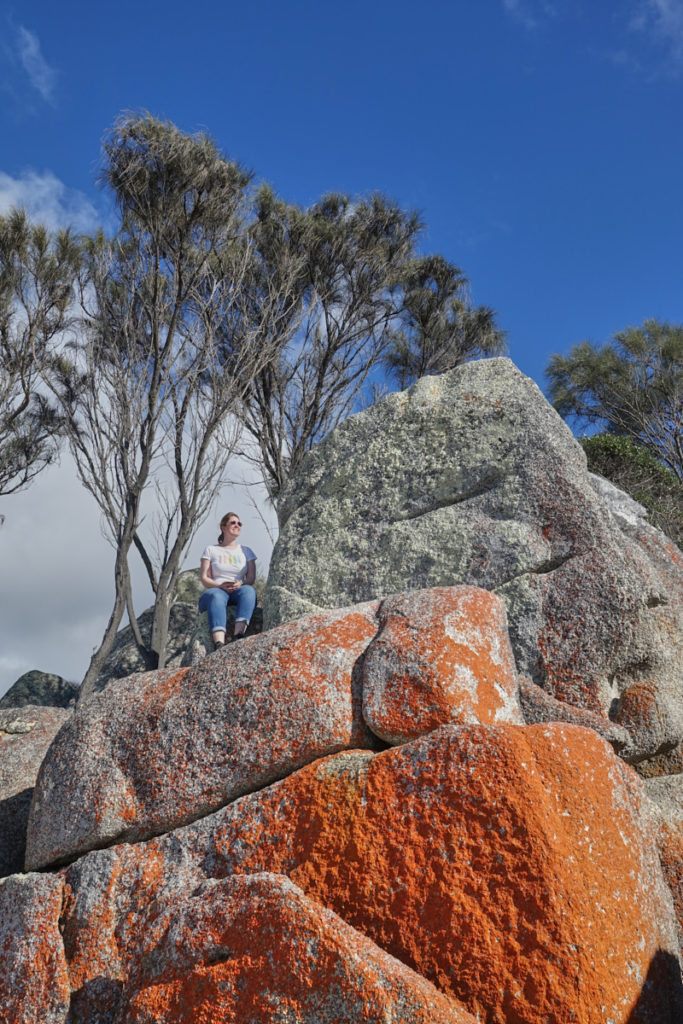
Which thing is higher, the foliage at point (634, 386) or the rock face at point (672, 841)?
the foliage at point (634, 386)

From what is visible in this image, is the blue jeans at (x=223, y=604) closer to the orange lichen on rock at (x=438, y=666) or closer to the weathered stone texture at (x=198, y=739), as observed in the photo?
the weathered stone texture at (x=198, y=739)

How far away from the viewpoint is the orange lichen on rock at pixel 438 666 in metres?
4.63

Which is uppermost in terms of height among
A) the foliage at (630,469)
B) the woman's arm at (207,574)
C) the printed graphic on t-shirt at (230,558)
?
the foliage at (630,469)

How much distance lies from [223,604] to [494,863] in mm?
4406

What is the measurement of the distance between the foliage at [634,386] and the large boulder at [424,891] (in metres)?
20.0

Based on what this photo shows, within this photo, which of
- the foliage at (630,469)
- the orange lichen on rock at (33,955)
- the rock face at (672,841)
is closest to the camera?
the orange lichen on rock at (33,955)

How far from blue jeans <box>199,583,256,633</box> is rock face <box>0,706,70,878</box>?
5.09 ft

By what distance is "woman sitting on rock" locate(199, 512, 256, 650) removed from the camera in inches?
304

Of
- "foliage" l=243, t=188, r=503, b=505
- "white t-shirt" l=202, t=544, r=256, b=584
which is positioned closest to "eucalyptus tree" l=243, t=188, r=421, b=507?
"foliage" l=243, t=188, r=503, b=505

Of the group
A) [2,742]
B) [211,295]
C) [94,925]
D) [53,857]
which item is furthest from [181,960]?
[211,295]

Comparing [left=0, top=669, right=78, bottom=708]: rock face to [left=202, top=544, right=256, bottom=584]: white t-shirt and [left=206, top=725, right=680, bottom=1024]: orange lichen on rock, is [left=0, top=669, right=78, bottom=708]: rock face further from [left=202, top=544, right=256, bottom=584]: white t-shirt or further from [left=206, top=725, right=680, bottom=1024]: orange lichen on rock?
[left=206, top=725, right=680, bottom=1024]: orange lichen on rock

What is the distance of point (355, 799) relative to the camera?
13.5ft

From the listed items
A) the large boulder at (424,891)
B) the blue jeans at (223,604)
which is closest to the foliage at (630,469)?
the blue jeans at (223,604)

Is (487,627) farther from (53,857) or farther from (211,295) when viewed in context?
(211,295)
